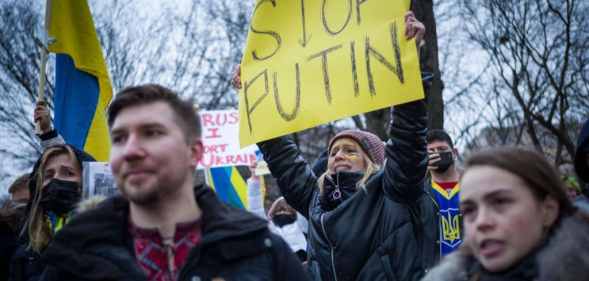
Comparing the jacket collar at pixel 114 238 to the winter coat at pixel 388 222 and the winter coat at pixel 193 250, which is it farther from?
the winter coat at pixel 388 222

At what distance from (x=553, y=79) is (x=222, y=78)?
450 inches

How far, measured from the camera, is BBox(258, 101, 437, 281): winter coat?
3.30 meters

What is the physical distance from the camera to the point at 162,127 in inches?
89.8

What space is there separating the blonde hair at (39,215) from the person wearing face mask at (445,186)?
8.32 ft

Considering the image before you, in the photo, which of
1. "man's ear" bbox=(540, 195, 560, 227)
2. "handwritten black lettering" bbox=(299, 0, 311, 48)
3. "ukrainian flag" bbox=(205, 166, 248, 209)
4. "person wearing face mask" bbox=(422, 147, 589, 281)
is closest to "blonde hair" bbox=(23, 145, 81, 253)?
"handwritten black lettering" bbox=(299, 0, 311, 48)

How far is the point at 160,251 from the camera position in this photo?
224cm

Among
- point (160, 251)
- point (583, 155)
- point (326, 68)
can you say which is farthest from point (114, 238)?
point (583, 155)

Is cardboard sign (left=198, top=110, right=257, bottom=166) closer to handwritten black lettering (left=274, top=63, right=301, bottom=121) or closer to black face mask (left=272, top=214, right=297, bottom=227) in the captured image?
black face mask (left=272, top=214, right=297, bottom=227)

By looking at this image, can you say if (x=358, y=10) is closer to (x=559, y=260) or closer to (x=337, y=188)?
(x=337, y=188)

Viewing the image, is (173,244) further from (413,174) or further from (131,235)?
(413,174)

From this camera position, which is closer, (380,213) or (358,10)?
(380,213)

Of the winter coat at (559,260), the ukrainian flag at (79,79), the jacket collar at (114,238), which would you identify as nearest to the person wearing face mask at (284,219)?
the ukrainian flag at (79,79)

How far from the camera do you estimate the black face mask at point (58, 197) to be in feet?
11.2

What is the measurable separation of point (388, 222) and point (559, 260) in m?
1.36
